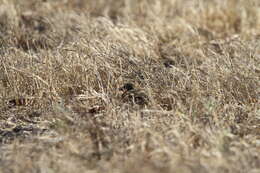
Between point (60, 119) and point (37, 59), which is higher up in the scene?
point (37, 59)

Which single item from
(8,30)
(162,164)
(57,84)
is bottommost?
(162,164)

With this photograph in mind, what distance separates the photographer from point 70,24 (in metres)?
5.05

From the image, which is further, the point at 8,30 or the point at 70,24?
the point at 70,24

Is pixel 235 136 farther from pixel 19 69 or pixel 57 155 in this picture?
pixel 19 69

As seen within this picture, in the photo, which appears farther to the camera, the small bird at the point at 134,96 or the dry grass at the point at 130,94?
the small bird at the point at 134,96

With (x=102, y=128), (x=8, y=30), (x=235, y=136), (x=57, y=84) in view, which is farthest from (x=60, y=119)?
(x=8, y=30)

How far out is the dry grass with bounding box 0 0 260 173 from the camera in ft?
8.53

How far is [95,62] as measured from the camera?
Answer: 3.67 m

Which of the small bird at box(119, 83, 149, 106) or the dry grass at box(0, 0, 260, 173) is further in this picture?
the small bird at box(119, 83, 149, 106)

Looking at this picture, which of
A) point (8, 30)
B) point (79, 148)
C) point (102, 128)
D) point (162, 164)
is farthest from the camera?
point (8, 30)

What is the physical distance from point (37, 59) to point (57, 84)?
415mm

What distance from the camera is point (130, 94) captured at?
350 cm

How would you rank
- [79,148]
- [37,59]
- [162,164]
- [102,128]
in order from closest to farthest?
1. [162,164]
2. [79,148]
3. [102,128]
4. [37,59]

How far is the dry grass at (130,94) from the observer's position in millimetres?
2600
